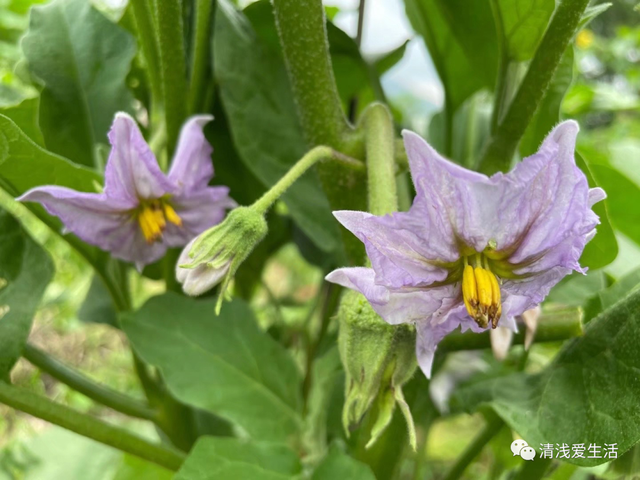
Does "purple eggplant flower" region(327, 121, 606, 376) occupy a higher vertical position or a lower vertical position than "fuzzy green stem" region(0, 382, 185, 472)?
higher

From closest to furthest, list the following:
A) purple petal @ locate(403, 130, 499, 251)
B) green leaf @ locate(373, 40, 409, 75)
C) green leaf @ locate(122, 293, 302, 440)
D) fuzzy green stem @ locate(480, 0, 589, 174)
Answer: purple petal @ locate(403, 130, 499, 251), fuzzy green stem @ locate(480, 0, 589, 174), green leaf @ locate(122, 293, 302, 440), green leaf @ locate(373, 40, 409, 75)

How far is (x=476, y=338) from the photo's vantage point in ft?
1.51

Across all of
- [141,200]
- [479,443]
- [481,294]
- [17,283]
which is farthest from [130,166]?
[479,443]

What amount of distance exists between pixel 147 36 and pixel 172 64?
0.06 metres

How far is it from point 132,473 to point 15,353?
308mm

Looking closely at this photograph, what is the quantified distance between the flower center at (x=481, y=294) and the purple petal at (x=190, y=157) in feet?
0.77

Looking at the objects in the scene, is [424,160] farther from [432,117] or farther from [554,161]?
[432,117]

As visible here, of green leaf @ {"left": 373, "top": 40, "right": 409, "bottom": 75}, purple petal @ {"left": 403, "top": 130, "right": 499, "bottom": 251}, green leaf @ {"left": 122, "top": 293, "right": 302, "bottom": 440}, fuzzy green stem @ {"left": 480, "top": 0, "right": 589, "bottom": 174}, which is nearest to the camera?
purple petal @ {"left": 403, "top": 130, "right": 499, "bottom": 251}

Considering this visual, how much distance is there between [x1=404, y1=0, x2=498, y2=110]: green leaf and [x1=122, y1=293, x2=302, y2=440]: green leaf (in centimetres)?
31

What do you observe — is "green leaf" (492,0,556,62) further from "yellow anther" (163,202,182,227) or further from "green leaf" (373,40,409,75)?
"yellow anther" (163,202,182,227)

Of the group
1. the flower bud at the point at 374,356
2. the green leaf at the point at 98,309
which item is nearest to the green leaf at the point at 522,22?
the flower bud at the point at 374,356

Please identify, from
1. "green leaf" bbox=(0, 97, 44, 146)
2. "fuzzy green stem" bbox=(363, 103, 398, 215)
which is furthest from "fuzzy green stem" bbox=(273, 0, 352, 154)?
"green leaf" bbox=(0, 97, 44, 146)

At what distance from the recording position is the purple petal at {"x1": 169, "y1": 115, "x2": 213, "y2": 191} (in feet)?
1.55

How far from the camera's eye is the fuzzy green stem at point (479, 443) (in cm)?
53
